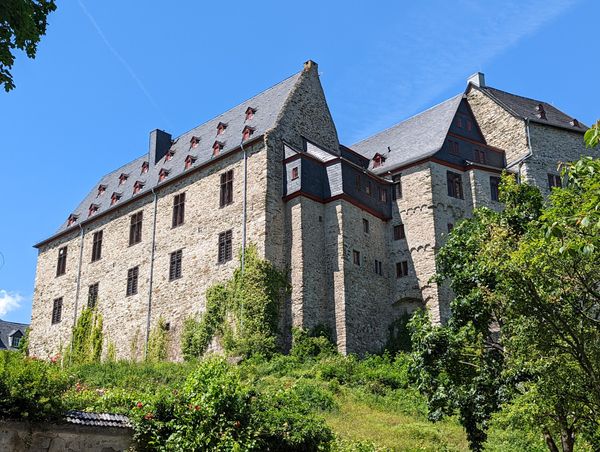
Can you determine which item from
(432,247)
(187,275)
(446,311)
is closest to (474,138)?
(432,247)

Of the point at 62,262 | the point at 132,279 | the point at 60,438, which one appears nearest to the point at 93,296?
the point at 132,279

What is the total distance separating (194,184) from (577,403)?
2714cm

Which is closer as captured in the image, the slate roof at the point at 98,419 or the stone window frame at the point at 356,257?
the slate roof at the point at 98,419

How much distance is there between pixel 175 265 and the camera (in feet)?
126

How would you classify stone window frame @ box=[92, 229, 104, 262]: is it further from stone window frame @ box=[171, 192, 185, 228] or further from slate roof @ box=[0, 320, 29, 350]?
slate roof @ box=[0, 320, 29, 350]

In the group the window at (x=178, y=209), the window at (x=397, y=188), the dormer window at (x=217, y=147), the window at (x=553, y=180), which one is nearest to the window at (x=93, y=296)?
the window at (x=178, y=209)

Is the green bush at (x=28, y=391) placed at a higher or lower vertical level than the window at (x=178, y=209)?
lower

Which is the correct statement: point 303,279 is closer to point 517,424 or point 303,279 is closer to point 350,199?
point 350,199

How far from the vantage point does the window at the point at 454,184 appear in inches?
1543

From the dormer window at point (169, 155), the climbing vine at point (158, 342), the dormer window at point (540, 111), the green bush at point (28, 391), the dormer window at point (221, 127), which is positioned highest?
the dormer window at point (540, 111)

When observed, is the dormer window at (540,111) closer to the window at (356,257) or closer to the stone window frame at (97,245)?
the window at (356,257)

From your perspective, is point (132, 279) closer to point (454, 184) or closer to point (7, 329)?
point (454, 184)

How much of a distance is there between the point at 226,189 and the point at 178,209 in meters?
3.66

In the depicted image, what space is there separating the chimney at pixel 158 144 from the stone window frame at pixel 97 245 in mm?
5298
